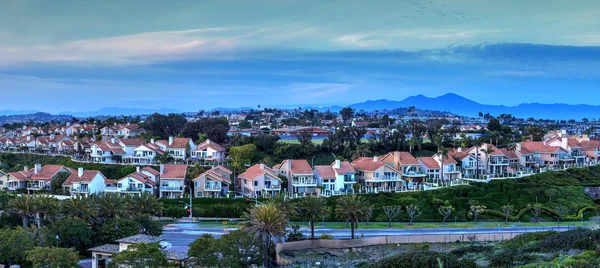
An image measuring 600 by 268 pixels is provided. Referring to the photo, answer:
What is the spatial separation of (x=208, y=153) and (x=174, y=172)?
56.1 ft

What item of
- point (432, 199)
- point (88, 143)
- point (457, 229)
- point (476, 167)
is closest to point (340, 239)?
point (457, 229)

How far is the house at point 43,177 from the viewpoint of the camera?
83438 mm

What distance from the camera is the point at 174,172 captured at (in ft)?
268

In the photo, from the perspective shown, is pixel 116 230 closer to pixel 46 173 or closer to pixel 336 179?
pixel 336 179

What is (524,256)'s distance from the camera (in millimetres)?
42031

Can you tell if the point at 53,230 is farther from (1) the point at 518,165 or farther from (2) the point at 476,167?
(1) the point at 518,165

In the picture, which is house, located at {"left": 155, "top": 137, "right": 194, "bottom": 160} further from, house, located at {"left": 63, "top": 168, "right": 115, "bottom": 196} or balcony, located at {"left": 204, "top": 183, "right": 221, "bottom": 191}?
balcony, located at {"left": 204, "top": 183, "right": 221, "bottom": 191}

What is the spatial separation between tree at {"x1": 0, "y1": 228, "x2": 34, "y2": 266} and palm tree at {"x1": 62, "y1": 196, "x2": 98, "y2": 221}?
30.3 feet

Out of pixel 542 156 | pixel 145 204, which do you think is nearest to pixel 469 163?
pixel 542 156

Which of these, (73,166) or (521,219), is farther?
(73,166)

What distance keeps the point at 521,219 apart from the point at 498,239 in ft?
52.8

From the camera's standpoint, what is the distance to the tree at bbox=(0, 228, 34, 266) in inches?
1649

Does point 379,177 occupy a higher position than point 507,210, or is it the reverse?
point 379,177

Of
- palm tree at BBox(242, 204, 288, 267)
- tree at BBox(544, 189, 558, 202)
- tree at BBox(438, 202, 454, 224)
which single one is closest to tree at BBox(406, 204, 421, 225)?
tree at BBox(438, 202, 454, 224)
